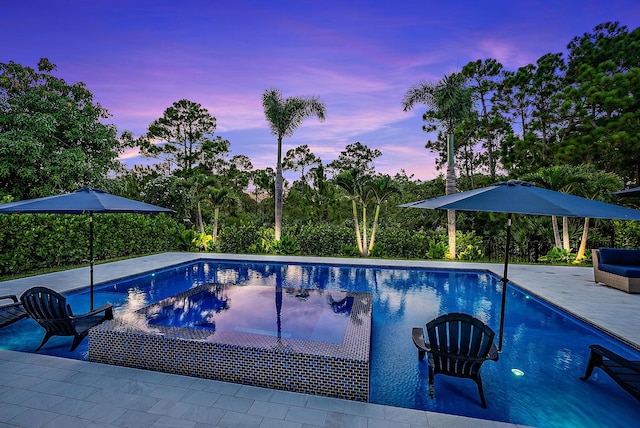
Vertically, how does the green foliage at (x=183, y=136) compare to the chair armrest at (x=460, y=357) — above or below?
above

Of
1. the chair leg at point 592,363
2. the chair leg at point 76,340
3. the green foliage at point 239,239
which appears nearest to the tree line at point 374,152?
the green foliage at point 239,239

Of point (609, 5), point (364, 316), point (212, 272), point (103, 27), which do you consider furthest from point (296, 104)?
point (609, 5)

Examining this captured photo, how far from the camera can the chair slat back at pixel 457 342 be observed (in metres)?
3.32

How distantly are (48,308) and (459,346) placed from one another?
530cm

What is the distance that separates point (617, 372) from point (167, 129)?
30.1 m

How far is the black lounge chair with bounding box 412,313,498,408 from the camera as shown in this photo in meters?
3.30

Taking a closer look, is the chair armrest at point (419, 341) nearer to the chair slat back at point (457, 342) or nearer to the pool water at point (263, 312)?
the chair slat back at point (457, 342)

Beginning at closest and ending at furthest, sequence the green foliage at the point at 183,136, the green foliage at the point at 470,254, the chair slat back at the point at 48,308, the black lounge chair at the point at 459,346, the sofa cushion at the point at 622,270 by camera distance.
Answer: the black lounge chair at the point at 459,346, the chair slat back at the point at 48,308, the sofa cushion at the point at 622,270, the green foliage at the point at 470,254, the green foliage at the point at 183,136

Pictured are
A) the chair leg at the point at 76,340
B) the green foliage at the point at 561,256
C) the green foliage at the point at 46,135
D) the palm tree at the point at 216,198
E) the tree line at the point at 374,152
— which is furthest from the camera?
the palm tree at the point at 216,198

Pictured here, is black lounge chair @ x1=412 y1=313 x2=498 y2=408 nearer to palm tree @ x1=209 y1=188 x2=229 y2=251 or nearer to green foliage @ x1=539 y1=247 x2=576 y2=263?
green foliage @ x1=539 y1=247 x2=576 y2=263

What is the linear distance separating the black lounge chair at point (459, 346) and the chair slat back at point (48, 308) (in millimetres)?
4681

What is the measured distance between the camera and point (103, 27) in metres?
10.4

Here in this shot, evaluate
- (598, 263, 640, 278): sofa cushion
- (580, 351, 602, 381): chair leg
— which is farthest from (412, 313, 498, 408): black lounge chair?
(598, 263, 640, 278): sofa cushion

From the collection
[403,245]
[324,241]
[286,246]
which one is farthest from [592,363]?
[286,246]
